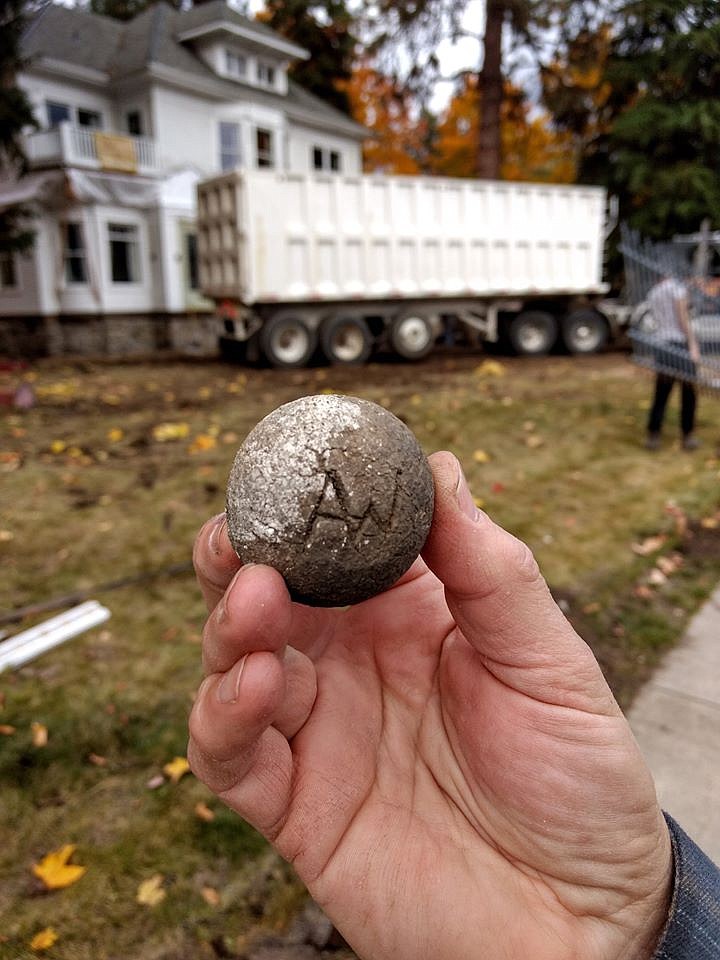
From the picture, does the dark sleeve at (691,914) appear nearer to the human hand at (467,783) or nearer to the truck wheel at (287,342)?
the human hand at (467,783)

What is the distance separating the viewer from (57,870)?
2.62m

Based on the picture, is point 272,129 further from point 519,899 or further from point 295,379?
point 519,899

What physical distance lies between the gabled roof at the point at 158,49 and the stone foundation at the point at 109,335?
6332 millimetres

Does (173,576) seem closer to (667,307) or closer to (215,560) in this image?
(215,560)

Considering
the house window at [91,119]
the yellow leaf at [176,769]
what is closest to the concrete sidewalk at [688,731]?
the yellow leaf at [176,769]

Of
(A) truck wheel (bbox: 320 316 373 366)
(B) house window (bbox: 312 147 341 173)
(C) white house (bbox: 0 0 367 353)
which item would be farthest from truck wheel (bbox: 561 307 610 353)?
(B) house window (bbox: 312 147 341 173)

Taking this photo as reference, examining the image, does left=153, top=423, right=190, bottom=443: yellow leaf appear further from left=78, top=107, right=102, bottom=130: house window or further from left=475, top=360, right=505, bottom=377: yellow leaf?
left=78, top=107, right=102, bottom=130: house window

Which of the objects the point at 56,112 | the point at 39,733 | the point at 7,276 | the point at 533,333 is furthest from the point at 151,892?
the point at 56,112

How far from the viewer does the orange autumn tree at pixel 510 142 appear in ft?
69.4

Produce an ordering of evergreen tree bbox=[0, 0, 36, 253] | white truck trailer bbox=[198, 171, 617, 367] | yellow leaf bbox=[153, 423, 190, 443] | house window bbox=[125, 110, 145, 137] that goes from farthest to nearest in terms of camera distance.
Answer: house window bbox=[125, 110, 145, 137] < white truck trailer bbox=[198, 171, 617, 367] < evergreen tree bbox=[0, 0, 36, 253] < yellow leaf bbox=[153, 423, 190, 443]

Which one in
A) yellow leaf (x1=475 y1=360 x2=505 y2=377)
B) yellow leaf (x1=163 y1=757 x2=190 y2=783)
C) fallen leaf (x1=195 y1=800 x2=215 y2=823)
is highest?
yellow leaf (x1=475 y1=360 x2=505 y2=377)

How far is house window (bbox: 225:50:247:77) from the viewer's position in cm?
Result: 2130

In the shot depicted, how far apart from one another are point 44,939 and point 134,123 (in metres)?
21.8

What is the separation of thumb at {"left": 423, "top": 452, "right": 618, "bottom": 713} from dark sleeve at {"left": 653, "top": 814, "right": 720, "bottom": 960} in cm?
36
